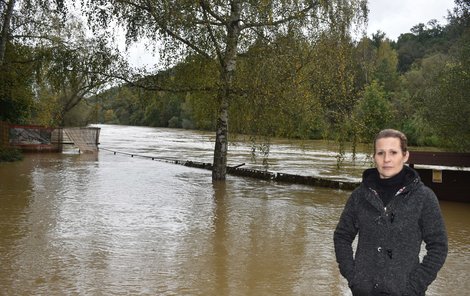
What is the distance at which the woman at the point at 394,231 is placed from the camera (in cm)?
272

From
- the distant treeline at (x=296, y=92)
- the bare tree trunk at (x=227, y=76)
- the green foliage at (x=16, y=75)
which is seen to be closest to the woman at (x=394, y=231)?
the distant treeline at (x=296, y=92)

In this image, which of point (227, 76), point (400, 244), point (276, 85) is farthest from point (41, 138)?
point (400, 244)

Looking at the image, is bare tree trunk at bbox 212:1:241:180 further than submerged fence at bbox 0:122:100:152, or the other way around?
submerged fence at bbox 0:122:100:152

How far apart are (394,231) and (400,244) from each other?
0.25 ft

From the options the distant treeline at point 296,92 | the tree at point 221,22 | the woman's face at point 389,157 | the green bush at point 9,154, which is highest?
the tree at point 221,22

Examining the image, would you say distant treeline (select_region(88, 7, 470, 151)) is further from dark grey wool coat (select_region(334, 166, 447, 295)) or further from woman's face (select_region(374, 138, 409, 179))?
dark grey wool coat (select_region(334, 166, 447, 295))

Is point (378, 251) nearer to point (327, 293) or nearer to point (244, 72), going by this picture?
point (327, 293)

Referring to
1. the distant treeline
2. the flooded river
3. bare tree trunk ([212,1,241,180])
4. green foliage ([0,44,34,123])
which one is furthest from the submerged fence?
bare tree trunk ([212,1,241,180])

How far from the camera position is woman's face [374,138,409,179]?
9.39ft

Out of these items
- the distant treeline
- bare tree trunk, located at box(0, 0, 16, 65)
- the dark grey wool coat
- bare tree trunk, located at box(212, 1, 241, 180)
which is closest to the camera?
the dark grey wool coat

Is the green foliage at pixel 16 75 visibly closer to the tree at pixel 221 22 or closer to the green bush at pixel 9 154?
the green bush at pixel 9 154

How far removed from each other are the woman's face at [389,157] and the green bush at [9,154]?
2164cm

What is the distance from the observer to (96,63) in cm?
1620

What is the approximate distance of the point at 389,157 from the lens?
2.87 metres
